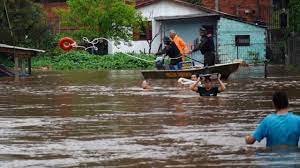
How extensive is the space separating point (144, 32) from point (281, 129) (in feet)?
163

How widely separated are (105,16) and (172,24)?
6362 millimetres

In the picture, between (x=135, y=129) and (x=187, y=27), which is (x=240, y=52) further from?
(x=135, y=129)

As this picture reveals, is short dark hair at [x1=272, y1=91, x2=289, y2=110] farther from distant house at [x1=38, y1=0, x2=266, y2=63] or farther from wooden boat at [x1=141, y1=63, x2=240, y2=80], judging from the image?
distant house at [x1=38, y1=0, x2=266, y2=63]

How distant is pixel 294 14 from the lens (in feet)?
138

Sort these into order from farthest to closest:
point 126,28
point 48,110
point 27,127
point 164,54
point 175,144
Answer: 1. point 126,28
2. point 164,54
3. point 48,110
4. point 27,127
5. point 175,144

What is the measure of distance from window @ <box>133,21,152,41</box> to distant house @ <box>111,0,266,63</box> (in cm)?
8

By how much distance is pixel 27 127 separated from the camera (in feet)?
47.4

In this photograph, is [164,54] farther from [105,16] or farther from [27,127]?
[105,16]

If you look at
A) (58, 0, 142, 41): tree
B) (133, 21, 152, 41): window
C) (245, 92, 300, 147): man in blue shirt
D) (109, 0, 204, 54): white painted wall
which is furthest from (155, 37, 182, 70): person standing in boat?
(133, 21, 152, 41): window

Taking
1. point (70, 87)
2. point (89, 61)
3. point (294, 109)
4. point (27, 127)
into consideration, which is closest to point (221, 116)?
point (294, 109)

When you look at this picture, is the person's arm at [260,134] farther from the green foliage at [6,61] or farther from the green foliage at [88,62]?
the green foliage at [6,61]

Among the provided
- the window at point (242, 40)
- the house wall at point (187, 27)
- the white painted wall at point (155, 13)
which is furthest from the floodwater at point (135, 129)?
the white painted wall at point (155, 13)

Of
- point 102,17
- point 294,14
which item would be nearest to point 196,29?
point 102,17

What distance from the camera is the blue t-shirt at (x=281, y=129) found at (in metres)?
10.5
